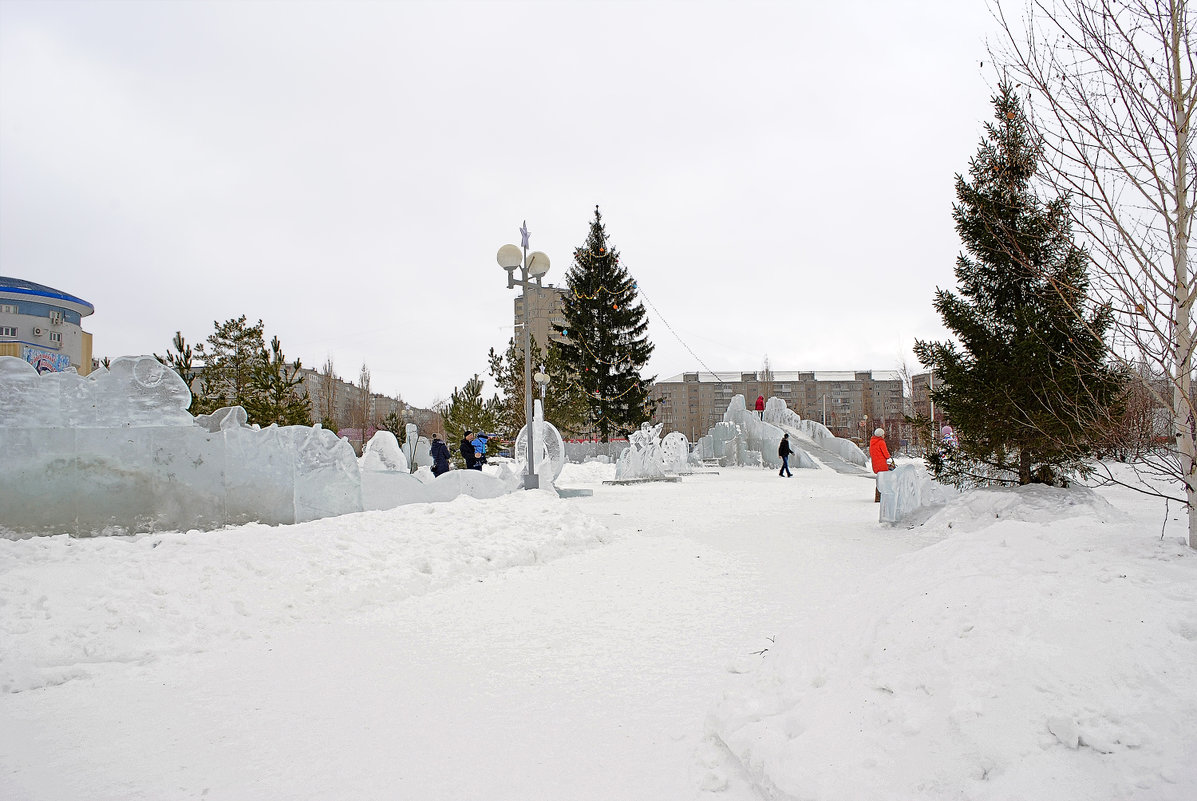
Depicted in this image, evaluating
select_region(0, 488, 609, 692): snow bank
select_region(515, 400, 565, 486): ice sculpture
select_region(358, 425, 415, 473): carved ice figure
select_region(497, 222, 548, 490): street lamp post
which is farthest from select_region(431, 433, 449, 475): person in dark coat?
select_region(0, 488, 609, 692): snow bank

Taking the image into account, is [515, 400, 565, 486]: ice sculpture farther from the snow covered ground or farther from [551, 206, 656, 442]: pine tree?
[551, 206, 656, 442]: pine tree

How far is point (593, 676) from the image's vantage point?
4355mm

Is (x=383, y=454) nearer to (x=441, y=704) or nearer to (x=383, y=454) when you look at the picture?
(x=383, y=454)

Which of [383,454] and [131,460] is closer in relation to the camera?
[131,460]

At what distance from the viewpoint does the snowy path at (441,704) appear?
3.07 meters

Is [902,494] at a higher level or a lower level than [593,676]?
higher

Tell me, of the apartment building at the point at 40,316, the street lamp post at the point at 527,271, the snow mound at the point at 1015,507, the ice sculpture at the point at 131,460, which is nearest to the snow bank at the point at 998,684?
the snow mound at the point at 1015,507

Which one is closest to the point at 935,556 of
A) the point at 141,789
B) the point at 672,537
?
the point at 141,789

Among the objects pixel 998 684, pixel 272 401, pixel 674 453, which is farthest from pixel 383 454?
pixel 998 684

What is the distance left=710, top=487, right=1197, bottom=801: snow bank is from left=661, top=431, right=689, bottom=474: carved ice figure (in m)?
22.7

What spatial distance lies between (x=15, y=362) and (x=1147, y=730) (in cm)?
972

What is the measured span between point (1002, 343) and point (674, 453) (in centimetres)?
1786

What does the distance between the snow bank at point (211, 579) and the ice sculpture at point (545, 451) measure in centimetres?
691

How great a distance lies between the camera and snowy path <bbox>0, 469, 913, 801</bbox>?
3.07m
